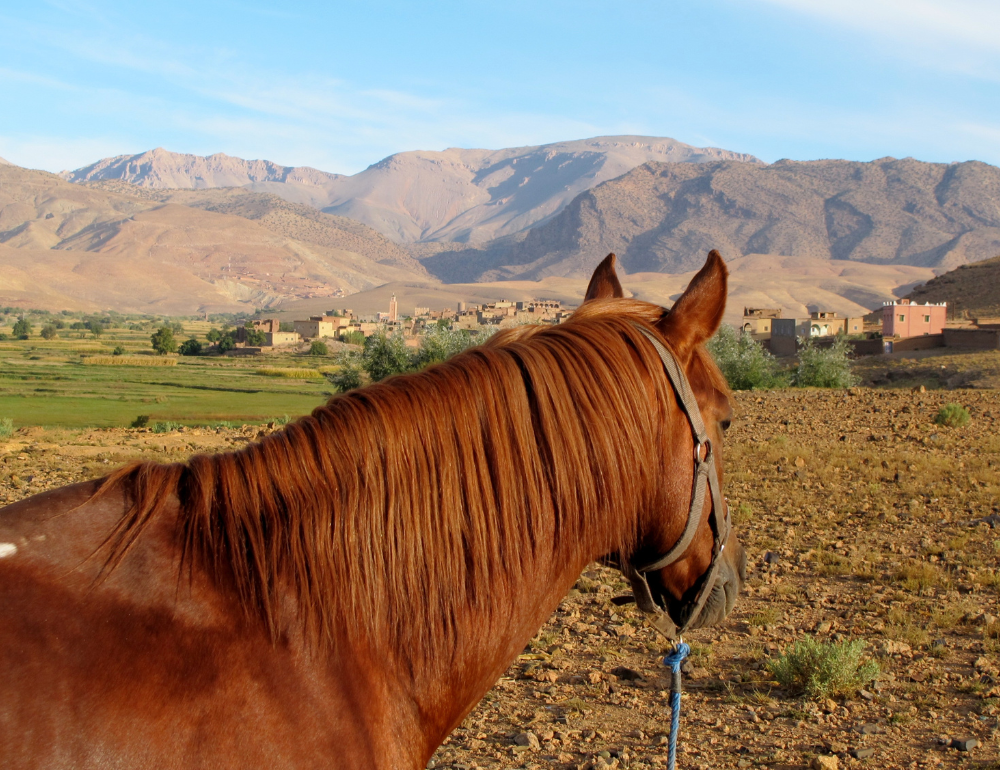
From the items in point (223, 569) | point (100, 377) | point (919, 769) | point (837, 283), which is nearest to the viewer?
point (223, 569)

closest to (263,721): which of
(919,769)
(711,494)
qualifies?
(711,494)

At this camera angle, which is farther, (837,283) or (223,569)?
(837,283)

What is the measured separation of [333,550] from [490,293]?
7227 inches

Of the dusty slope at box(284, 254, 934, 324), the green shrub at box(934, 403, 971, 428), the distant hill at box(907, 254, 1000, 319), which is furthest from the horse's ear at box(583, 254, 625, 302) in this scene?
the dusty slope at box(284, 254, 934, 324)

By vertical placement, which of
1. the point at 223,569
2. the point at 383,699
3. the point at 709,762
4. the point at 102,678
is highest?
the point at 223,569

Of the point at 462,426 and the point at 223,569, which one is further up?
the point at 462,426

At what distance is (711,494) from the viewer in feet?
6.81

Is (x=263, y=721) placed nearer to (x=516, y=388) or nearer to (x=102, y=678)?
(x=102, y=678)

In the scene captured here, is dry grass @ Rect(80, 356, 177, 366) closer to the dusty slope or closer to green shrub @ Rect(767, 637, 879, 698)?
green shrub @ Rect(767, 637, 879, 698)

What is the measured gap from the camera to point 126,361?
69188mm

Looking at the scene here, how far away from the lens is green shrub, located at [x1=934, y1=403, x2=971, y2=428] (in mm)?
17947

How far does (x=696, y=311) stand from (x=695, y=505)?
51cm

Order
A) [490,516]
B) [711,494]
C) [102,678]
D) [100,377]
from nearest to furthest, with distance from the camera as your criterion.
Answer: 1. [102,678]
2. [490,516]
3. [711,494]
4. [100,377]

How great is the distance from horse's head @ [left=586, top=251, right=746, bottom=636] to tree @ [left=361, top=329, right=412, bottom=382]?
Answer: 117 feet
